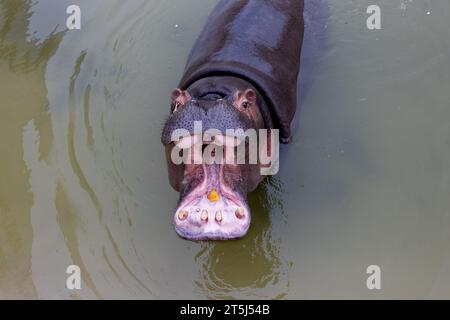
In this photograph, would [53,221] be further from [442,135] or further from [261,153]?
[442,135]

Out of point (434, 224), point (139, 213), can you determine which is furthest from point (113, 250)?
point (434, 224)

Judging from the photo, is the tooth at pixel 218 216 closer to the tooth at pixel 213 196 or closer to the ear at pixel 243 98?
the tooth at pixel 213 196

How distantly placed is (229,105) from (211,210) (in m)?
0.87

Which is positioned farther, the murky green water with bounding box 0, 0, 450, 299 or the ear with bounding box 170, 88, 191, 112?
the murky green water with bounding box 0, 0, 450, 299

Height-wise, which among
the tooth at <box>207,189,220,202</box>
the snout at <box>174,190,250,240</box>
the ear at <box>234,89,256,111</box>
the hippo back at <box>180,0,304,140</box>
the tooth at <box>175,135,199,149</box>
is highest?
the hippo back at <box>180,0,304,140</box>

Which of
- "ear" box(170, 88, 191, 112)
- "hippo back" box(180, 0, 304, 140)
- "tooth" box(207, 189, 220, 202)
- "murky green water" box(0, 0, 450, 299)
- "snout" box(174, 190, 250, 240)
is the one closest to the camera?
"snout" box(174, 190, 250, 240)

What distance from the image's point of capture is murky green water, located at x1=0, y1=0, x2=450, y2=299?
4910mm

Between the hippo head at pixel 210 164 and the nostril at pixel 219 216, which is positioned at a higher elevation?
the hippo head at pixel 210 164

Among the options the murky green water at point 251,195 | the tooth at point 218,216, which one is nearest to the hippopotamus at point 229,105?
the tooth at point 218,216

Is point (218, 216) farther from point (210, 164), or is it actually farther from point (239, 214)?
point (210, 164)

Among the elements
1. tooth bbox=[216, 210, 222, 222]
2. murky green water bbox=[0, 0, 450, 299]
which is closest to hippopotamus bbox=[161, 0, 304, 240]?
tooth bbox=[216, 210, 222, 222]

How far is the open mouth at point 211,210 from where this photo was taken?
4.06 metres

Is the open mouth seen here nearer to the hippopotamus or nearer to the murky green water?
the hippopotamus

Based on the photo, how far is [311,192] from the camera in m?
5.31
